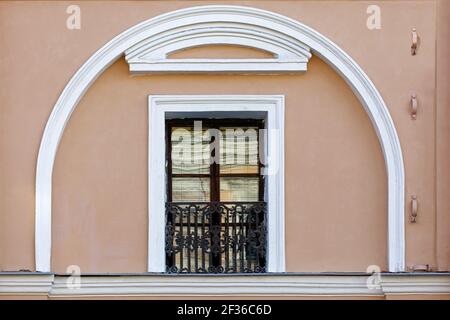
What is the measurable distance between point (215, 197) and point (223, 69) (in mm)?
1082

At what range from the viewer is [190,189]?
11.3 meters

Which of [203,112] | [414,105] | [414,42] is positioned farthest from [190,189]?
[414,42]

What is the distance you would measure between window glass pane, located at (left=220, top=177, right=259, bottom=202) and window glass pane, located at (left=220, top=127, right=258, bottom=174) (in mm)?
76

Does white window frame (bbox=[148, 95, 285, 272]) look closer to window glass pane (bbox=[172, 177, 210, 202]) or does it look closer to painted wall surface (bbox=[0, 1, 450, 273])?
painted wall surface (bbox=[0, 1, 450, 273])

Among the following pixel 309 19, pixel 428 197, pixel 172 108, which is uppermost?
pixel 309 19

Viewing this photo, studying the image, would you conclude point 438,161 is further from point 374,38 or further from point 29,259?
point 29,259

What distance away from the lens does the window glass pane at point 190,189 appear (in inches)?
442

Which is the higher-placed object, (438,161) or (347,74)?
(347,74)

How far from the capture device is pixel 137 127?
1109 cm

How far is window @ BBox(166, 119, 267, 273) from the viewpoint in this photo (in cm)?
1108

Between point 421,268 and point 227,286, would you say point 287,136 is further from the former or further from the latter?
point 421,268

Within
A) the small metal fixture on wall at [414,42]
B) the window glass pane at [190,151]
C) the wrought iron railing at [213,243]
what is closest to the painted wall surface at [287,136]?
the small metal fixture on wall at [414,42]

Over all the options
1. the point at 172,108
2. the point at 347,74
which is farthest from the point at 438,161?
the point at 172,108

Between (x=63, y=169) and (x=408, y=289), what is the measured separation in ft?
9.74
